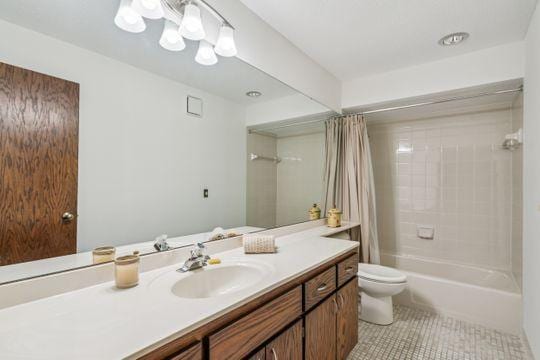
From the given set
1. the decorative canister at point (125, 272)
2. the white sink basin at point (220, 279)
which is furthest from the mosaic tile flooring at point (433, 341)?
the decorative canister at point (125, 272)

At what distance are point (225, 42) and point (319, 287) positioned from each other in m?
1.39

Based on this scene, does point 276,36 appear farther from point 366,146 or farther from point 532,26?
point 532,26

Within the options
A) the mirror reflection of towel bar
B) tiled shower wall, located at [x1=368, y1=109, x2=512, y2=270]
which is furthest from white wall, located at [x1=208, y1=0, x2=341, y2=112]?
tiled shower wall, located at [x1=368, y1=109, x2=512, y2=270]

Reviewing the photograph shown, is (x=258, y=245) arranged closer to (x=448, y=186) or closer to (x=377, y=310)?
(x=377, y=310)

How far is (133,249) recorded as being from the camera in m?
1.16

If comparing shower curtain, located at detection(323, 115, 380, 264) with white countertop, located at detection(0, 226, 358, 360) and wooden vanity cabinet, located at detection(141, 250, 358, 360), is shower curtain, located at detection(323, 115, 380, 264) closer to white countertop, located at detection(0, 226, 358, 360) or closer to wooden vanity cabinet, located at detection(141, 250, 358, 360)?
wooden vanity cabinet, located at detection(141, 250, 358, 360)

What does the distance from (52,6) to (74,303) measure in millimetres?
1026

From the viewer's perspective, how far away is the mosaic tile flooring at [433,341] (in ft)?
5.83

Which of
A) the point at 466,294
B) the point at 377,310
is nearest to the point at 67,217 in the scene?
the point at 377,310

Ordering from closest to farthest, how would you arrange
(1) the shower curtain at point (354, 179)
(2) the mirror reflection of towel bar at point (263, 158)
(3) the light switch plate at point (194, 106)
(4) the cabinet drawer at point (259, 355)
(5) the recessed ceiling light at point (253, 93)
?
(4) the cabinet drawer at point (259, 355) < (3) the light switch plate at point (194, 106) < (5) the recessed ceiling light at point (253, 93) < (2) the mirror reflection of towel bar at point (263, 158) < (1) the shower curtain at point (354, 179)

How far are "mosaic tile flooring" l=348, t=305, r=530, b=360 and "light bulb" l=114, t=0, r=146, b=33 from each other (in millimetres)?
2266

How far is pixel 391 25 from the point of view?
1.75 metres

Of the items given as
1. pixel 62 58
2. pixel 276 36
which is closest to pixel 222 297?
pixel 62 58

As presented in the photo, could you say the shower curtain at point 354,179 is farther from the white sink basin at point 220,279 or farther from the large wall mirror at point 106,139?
the white sink basin at point 220,279
